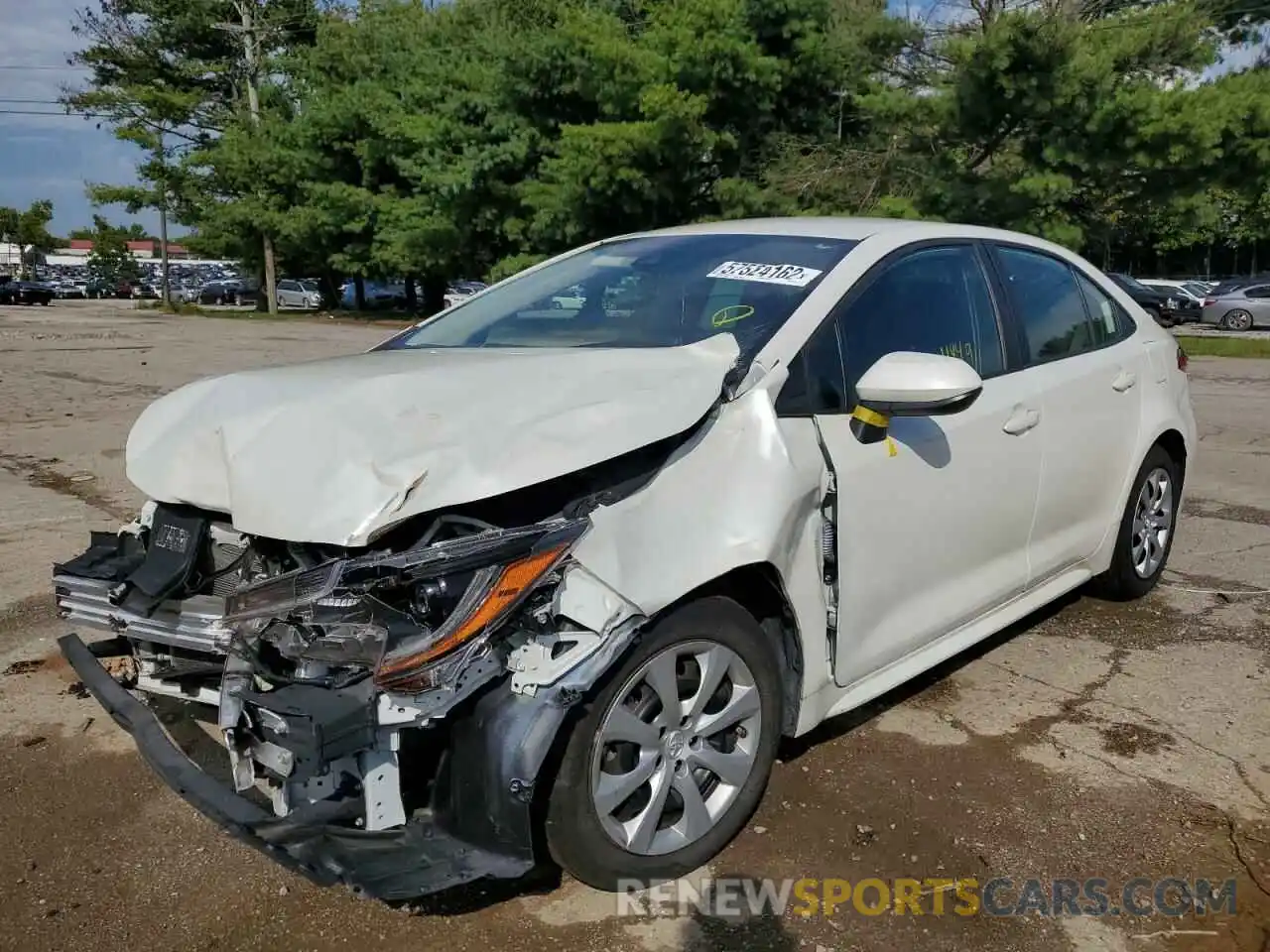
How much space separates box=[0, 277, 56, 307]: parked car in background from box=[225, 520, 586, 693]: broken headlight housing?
5501 centimetres

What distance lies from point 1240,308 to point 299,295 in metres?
36.0

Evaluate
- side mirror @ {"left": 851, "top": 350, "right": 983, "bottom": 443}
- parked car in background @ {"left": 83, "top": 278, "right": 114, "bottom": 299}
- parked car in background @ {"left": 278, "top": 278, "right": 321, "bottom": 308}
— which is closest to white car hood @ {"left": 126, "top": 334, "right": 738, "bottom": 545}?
side mirror @ {"left": 851, "top": 350, "right": 983, "bottom": 443}

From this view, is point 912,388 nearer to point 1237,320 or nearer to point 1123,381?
point 1123,381

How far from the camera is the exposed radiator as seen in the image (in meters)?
2.71

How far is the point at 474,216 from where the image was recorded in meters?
30.4

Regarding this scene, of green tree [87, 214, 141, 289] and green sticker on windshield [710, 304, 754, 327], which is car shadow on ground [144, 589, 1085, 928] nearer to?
green sticker on windshield [710, 304, 754, 327]

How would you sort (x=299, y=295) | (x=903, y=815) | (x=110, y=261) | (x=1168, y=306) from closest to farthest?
(x=903, y=815)
(x=1168, y=306)
(x=299, y=295)
(x=110, y=261)

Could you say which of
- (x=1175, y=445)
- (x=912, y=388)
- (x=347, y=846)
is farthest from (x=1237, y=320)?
(x=347, y=846)

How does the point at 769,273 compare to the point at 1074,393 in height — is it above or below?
above

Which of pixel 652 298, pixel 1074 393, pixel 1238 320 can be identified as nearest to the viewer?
pixel 652 298

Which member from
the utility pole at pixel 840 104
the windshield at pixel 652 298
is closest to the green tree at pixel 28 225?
the utility pole at pixel 840 104

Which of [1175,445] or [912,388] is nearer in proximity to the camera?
[912,388]

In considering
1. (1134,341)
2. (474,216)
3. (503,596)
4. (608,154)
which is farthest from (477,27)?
(503,596)

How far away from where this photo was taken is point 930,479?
11.1ft
